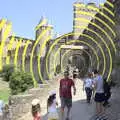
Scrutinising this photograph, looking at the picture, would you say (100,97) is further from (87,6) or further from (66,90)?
(87,6)

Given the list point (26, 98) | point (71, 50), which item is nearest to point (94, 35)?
point (71, 50)

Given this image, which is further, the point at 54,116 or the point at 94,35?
the point at 94,35

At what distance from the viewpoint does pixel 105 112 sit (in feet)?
41.3

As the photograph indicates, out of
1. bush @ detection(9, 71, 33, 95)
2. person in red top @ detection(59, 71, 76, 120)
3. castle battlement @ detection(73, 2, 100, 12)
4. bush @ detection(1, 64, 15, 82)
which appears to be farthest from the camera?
bush @ detection(1, 64, 15, 82)

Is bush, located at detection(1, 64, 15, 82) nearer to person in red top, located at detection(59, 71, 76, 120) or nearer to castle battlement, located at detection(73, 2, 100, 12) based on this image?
castle battlement, located at detection(73, 2, 100, 12)

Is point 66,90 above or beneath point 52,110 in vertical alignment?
above

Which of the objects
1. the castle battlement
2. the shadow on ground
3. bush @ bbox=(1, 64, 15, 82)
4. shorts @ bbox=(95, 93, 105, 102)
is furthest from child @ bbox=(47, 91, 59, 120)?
bush @ bbox=(1, 64, 15, 82)

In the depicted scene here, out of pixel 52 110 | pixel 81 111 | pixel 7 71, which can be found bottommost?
pixel 81 111

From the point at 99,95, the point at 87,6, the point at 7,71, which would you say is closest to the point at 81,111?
the point at 99,95

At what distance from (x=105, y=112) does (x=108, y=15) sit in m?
12.6

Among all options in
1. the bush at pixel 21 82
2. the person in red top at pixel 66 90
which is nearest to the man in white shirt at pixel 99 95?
the person in red top at pixel 66 90

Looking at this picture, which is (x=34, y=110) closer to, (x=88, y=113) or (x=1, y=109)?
(x=88, y=113)

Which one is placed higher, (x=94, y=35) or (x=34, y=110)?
(x=94, y=35)

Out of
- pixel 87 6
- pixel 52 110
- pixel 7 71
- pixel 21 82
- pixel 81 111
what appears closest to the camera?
pixel 52 110
